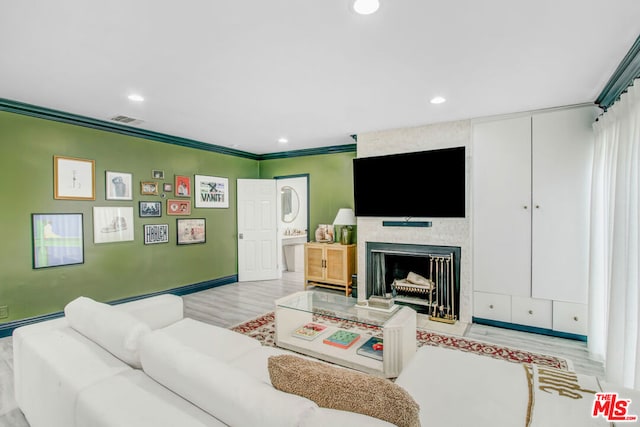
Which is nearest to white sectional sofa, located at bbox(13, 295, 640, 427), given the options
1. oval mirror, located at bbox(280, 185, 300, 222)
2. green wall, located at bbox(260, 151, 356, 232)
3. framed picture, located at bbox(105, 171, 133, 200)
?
framed picture, located at bbox(105, 171, 133, 200)

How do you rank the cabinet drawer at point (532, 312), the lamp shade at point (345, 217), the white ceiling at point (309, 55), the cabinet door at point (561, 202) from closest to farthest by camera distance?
the white ceiling at point (309, 55), the cabinet door at point (561, 202), the cabinet drawer at point (532, 312), the lamp shade at point (345, 217)

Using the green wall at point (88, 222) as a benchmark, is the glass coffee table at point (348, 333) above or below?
below

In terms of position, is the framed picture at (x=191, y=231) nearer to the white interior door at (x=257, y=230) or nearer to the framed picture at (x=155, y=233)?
the framed picture at (x=155, y=233)

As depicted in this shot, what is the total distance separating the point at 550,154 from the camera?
3486 millimetres

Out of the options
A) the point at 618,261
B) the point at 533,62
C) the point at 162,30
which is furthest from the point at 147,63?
the point at 618,261

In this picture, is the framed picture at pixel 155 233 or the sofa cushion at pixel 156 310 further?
the framed picture at pixel 155 233

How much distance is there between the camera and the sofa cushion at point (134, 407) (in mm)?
1114

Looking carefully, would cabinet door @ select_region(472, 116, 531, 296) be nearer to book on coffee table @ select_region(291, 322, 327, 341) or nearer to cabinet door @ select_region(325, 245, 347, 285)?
cabinet door @ select_region(325, 245, 347, 285)

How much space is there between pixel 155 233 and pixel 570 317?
5.42m

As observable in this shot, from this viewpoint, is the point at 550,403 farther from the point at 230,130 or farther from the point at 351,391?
the point at 230,130

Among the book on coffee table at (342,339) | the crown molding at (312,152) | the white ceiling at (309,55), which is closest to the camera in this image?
the white ceiling at (309,55)

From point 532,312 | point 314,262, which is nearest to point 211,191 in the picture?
point 314,262

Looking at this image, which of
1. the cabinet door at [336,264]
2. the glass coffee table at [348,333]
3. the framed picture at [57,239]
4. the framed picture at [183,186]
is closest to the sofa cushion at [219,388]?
the glass coffee table at [348,333]

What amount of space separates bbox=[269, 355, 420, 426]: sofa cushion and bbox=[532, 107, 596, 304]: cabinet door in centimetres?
331
